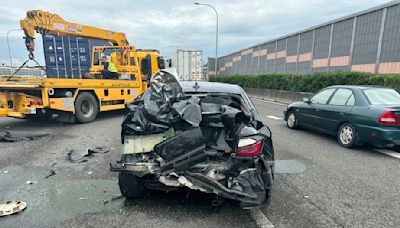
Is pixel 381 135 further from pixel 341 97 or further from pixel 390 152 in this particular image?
pixel 341 97

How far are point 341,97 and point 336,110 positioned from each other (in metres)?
0.42

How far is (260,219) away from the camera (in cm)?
292

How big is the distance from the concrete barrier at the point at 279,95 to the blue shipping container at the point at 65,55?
13.3m

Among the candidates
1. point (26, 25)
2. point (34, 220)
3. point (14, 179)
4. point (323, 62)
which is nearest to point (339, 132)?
point (34, 220)

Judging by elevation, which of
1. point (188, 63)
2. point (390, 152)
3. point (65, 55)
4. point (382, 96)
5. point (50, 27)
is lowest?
point (390, 152)

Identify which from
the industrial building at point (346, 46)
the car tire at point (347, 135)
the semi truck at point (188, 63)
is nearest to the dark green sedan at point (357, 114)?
the car tire at point (347, 135)

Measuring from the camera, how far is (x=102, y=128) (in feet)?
26.1

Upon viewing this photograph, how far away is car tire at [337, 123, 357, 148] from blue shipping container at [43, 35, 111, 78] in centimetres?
1753

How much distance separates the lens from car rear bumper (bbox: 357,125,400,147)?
522 centimetres

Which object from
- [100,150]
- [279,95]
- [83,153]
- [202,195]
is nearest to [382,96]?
[202,195]

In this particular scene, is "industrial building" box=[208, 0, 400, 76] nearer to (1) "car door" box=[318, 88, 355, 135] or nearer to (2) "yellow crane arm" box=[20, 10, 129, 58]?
(1) "car door" box=[318, 88, 355, 135]

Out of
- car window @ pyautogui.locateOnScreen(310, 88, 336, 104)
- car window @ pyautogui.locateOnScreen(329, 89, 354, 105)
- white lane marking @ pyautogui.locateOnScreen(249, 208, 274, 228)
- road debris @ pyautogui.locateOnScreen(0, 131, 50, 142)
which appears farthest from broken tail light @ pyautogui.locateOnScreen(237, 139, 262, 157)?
road debris @ pyautogui.locateOnScreen(0, 131, 50, 142)

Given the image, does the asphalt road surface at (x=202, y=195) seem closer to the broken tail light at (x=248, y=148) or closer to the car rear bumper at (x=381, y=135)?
the car rear bumper at (x=381, y=135)

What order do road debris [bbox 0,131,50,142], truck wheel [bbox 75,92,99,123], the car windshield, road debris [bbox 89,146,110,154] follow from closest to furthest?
road debris [bbox 89,146,110,154], the car windshield, road debris [bbox 0,131,50,142], truck wheel [bbox 75,92,99,123]
